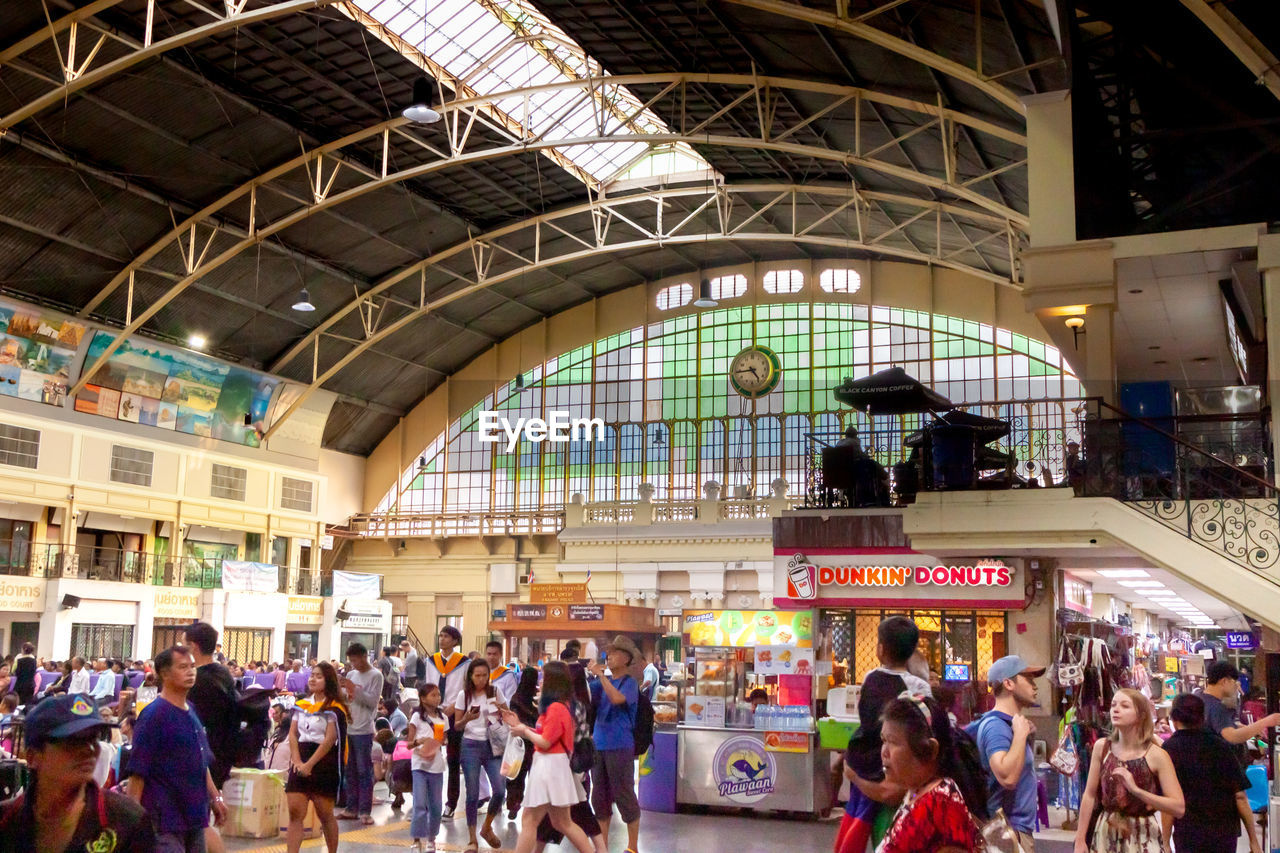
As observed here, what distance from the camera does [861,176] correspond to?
26.2 metres

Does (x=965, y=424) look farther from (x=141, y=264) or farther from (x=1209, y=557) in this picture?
(x=141, y=264)

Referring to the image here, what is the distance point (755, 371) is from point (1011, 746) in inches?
1138

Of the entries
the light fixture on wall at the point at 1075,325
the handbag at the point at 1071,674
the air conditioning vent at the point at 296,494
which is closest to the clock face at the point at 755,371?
the air conditioning vent at the point at 296,494

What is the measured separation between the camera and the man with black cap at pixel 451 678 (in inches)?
376

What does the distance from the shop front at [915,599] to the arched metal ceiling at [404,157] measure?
6504 mm

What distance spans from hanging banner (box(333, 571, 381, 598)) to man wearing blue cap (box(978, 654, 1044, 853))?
29.4 meters

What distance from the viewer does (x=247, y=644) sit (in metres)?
30.4

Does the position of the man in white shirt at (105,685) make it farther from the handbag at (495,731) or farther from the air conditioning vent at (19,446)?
the handbag at (495,731)

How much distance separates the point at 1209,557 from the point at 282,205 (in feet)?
72.0

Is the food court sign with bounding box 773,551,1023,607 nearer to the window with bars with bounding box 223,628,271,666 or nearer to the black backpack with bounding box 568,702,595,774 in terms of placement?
the black backpack with bounding box 568,702,595,774

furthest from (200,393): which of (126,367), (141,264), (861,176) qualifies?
(861,176)

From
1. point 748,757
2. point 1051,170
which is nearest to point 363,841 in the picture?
point 748,757

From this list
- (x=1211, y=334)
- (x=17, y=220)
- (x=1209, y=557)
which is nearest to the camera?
(x=1209, y=557)

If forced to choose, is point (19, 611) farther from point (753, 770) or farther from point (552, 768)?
point (552, 768)
